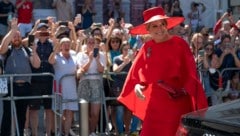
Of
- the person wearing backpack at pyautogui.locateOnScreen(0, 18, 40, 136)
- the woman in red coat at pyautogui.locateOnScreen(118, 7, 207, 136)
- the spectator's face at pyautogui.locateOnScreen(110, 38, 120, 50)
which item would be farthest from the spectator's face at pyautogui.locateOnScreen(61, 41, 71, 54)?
the woman in red coat at pyautogui.locateOnScreen(118, 7, 207, 136)

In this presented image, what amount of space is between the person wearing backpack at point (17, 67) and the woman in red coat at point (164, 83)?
111 inches

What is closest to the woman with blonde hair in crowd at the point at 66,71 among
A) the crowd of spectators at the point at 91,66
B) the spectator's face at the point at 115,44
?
the crowd of spectators at the point at 91,66

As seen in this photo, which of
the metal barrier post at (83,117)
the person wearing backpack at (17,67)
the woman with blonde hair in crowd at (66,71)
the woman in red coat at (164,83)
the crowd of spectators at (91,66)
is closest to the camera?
the woman in red coat at (164,83)

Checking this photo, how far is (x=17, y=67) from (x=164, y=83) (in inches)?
126

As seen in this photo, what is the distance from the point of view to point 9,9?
14156 mm

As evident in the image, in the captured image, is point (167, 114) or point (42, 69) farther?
point (42, 69)

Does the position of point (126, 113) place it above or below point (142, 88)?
below

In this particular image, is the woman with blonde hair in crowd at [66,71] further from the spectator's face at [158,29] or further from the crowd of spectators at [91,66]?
the spectator's face at [158,29]

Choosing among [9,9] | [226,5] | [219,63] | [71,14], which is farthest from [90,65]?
[226,5]

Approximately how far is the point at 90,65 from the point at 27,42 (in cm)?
98

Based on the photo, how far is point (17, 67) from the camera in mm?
8766

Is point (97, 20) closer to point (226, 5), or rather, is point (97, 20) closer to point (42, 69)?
point (226, 5)

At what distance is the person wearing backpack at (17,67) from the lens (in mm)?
8734

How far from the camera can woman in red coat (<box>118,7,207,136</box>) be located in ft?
20.0
